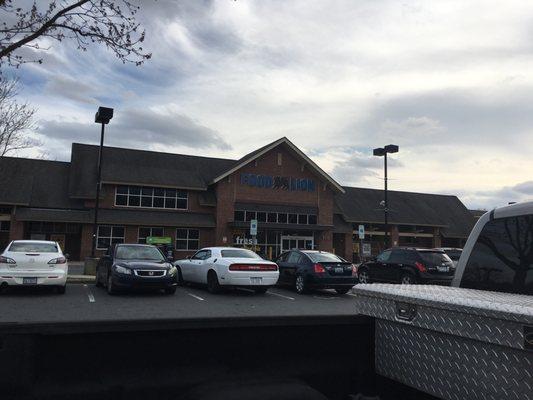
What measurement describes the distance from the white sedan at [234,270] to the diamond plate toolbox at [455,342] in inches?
469

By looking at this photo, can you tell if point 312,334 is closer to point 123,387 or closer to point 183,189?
point 123,387

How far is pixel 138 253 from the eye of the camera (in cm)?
1498

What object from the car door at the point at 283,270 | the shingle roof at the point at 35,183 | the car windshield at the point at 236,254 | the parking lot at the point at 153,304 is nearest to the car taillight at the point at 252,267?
the car windshield at the point at 236,254

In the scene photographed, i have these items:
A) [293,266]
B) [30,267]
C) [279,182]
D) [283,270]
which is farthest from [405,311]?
[279,182]

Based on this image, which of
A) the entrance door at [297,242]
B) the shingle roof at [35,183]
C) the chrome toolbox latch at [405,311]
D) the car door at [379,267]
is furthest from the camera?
the entrance door at [297,242]

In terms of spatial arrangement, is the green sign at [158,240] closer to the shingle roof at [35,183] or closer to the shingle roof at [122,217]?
the shingle roof at [122,217]

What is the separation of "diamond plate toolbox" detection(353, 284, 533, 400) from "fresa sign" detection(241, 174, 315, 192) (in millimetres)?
36804

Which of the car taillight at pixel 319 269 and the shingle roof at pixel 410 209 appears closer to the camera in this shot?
the car taillight at pixel 319 269

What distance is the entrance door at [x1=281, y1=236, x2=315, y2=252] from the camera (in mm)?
40500

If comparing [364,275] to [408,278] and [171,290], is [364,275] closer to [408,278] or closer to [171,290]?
[408,278]

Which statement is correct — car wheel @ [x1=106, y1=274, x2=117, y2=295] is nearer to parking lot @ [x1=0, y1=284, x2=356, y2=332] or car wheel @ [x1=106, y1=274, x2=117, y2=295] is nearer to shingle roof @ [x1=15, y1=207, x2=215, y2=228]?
parking lot @ [x1=0, y1=284, x2=356, y2=332]

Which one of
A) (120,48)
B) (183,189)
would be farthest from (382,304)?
(183,189)

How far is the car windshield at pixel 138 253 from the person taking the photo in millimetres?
14719

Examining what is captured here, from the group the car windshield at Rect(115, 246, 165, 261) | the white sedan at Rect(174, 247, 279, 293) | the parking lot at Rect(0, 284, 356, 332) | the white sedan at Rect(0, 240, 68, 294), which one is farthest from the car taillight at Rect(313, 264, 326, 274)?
the white sedan at Rect(0, 240, 68, 294)
